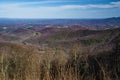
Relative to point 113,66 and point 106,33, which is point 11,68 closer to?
point 113,66

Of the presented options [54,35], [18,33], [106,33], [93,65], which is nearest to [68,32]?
[54,35]

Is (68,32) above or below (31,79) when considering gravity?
below

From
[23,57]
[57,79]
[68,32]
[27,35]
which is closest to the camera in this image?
[57,79]

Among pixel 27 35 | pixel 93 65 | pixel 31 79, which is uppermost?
pixel 31 79

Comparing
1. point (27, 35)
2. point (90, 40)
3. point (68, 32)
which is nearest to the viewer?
point (90, 40)

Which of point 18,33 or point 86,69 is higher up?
point 86,69

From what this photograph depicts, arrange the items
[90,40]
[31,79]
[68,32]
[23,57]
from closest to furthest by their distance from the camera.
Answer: [31,79] → [23,57] → [90,40] → [68,32]

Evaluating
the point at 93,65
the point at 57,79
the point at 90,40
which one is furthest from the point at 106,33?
the point at 57,79

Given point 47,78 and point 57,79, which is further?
point 57,79

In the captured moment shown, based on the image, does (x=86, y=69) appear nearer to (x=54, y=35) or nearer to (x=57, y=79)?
(x=57, y=79)
